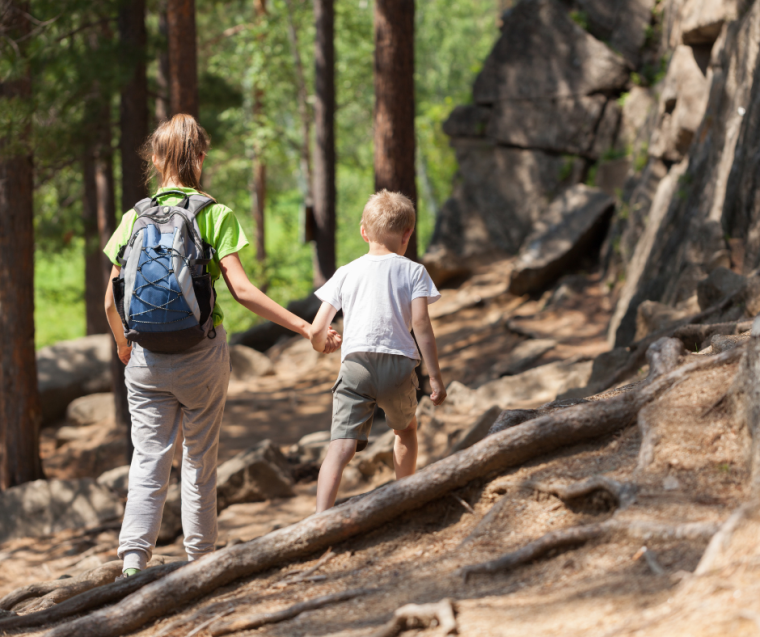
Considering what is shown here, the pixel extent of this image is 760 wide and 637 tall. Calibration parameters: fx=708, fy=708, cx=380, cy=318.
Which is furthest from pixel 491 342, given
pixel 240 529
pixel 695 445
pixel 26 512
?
pixel 695 445

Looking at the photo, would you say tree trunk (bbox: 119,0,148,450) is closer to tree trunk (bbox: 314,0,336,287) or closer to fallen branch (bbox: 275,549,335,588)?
tree trunk (bbox: 314,0,336,287)

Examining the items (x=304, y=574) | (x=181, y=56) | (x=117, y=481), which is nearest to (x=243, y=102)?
(x=181, y=56)

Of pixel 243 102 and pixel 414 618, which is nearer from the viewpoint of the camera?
pixel 414 618

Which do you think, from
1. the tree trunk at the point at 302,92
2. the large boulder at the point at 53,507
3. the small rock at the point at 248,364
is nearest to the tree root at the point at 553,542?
the large boulder at the point at 53,507

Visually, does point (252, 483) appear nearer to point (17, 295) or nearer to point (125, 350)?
point (17, 295)

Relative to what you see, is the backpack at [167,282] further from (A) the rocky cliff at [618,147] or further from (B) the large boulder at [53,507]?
(B) the large boulder at [53,507]

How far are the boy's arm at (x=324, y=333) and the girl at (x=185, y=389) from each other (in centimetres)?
6

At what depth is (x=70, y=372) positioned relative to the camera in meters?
13.3

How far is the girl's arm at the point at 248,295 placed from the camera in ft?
10.5

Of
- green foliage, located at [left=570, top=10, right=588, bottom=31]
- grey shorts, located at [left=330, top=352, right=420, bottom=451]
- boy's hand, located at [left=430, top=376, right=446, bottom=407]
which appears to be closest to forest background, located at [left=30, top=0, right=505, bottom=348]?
green foliage, located at [left=570, top=10, right=588, bottom=31]

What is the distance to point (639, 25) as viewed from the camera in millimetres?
13508

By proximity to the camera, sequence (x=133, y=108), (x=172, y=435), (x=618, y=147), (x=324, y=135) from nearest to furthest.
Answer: (x=172, y=435), (x=133, y=108), (x=618, y=147), (x=324, y=135)

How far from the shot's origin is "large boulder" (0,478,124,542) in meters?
7.61

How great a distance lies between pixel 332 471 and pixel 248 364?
32.1ft
